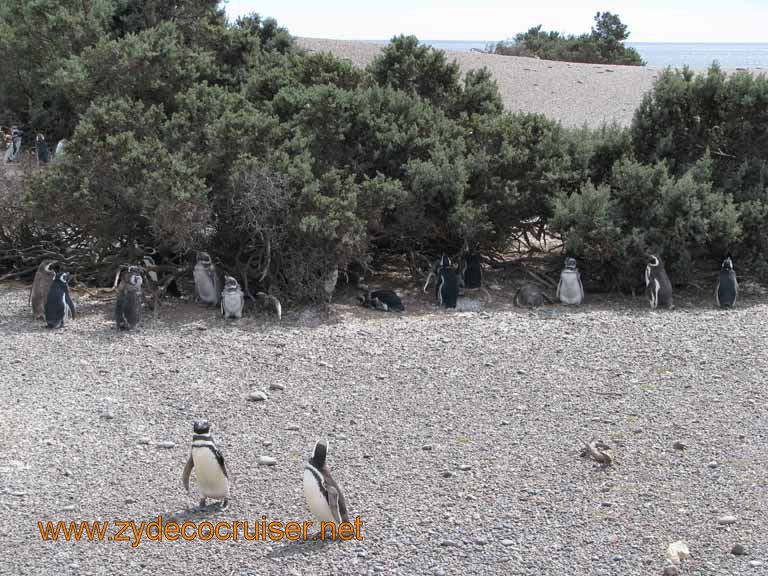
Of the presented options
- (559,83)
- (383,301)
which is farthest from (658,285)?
(559,83)

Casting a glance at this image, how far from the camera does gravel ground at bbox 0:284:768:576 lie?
4453mm

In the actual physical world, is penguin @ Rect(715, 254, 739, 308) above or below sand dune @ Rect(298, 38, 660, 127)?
below

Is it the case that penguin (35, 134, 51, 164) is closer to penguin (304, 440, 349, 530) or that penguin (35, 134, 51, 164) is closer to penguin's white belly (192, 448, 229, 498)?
penguin's white belly (192, 448, 229, 498)

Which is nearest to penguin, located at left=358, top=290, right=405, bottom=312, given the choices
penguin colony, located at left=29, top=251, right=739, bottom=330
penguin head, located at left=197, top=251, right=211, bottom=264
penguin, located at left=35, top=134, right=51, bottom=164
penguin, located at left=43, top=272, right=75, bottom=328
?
penguin colony, located at left=29, top=251, right=739, bottom=330

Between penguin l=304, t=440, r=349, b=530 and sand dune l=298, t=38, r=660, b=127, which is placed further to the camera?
sand dune l=298, t=38, r=660, b=127

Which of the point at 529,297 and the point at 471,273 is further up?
the point at 471,273

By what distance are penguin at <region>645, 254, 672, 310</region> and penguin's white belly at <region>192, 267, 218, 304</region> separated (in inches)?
154

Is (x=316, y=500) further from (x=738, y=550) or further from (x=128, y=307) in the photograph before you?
(x=128, y=307)

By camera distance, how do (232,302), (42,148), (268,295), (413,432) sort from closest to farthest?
(413,432), (232,302), (268,295), (42,148)

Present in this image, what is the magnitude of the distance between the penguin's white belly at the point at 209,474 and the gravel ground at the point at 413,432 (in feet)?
0.33

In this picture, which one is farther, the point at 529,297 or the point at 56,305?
the point at 529,297

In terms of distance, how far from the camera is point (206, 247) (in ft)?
29.2

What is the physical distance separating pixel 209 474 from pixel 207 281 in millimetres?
3962

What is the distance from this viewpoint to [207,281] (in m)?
8.57
